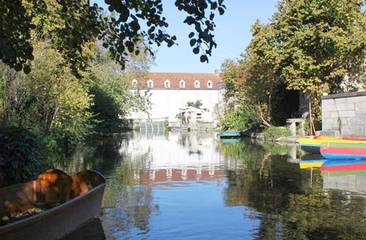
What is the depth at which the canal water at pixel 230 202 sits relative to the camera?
10.2 meters

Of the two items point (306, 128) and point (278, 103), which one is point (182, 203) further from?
point (278, 103)

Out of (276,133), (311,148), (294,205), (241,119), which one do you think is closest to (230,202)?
(294,205)

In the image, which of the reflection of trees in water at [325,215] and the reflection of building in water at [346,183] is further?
the reflection of building in water at [346,183]

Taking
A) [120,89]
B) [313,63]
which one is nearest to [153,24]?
[313,63]

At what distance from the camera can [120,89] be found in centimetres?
6194

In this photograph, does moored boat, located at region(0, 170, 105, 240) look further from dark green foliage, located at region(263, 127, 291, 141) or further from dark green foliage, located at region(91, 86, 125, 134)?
dark green foliage, located at region(91, 86, 125, 134)

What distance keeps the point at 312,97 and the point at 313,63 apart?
10.8ft

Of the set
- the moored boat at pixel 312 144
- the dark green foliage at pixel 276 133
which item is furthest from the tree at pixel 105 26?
the dark green foliage at pixel 276 133

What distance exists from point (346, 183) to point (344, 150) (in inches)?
314

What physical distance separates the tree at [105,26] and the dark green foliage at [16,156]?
6.83 m

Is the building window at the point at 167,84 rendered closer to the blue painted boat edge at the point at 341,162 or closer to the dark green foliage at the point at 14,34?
the blue painted boat edge at the point at 341,162

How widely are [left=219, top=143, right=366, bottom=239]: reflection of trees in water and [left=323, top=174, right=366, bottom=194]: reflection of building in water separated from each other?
0.28 meters

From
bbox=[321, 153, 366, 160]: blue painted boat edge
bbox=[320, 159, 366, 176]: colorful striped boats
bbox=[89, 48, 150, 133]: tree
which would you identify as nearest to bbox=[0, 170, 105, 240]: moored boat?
bbox=[320, 159, 366, 176]: colorful striped boats

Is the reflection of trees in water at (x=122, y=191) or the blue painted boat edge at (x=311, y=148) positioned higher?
the blue painted boat edge at (x=311, y=148)
